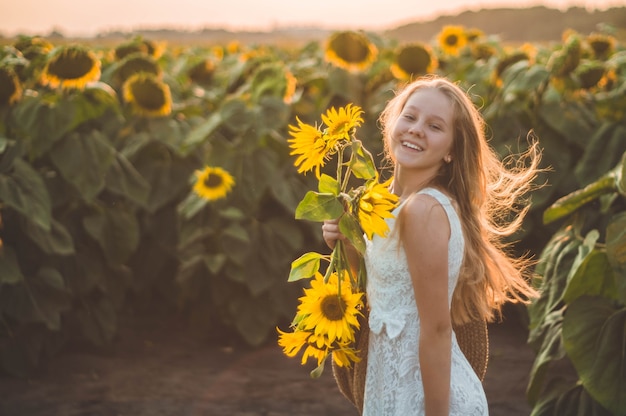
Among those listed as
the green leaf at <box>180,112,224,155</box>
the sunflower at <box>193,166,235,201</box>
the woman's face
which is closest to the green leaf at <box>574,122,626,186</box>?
the sunflower at <box>193,166,235,201</box>

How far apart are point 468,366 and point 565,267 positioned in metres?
1.14

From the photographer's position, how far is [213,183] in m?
4.08

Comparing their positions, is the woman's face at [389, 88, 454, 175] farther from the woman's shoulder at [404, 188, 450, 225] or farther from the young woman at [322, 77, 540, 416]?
the woman's shoulder at [404, 188, 450, 225]

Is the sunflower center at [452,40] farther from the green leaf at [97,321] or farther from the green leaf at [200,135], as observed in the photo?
the green leaf at [97,321]

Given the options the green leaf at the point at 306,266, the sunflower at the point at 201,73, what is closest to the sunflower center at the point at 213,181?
the green leaf at the point at 306,266

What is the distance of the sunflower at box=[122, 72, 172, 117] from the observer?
4.41 meters

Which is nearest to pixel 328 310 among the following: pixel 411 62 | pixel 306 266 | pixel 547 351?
pixel 306 266

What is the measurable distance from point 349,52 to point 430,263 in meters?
3.35

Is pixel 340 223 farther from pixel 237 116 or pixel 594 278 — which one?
pixel 237 116

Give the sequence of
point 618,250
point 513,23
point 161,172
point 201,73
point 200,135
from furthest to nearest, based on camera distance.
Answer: point 513,23 → point 201,73 → point 161,172 → point 200,135 → point 618,250

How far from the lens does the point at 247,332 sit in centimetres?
427

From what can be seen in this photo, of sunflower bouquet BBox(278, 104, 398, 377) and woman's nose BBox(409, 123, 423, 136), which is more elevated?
woman's nose BBox(409, 123, 423, 136)

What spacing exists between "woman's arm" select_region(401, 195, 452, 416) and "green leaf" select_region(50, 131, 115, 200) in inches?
90.8

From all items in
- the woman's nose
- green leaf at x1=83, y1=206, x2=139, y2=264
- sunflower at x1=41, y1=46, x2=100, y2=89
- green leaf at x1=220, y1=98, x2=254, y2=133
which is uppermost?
sunflower at x1=41, y1=46, x2=100, y2=89
